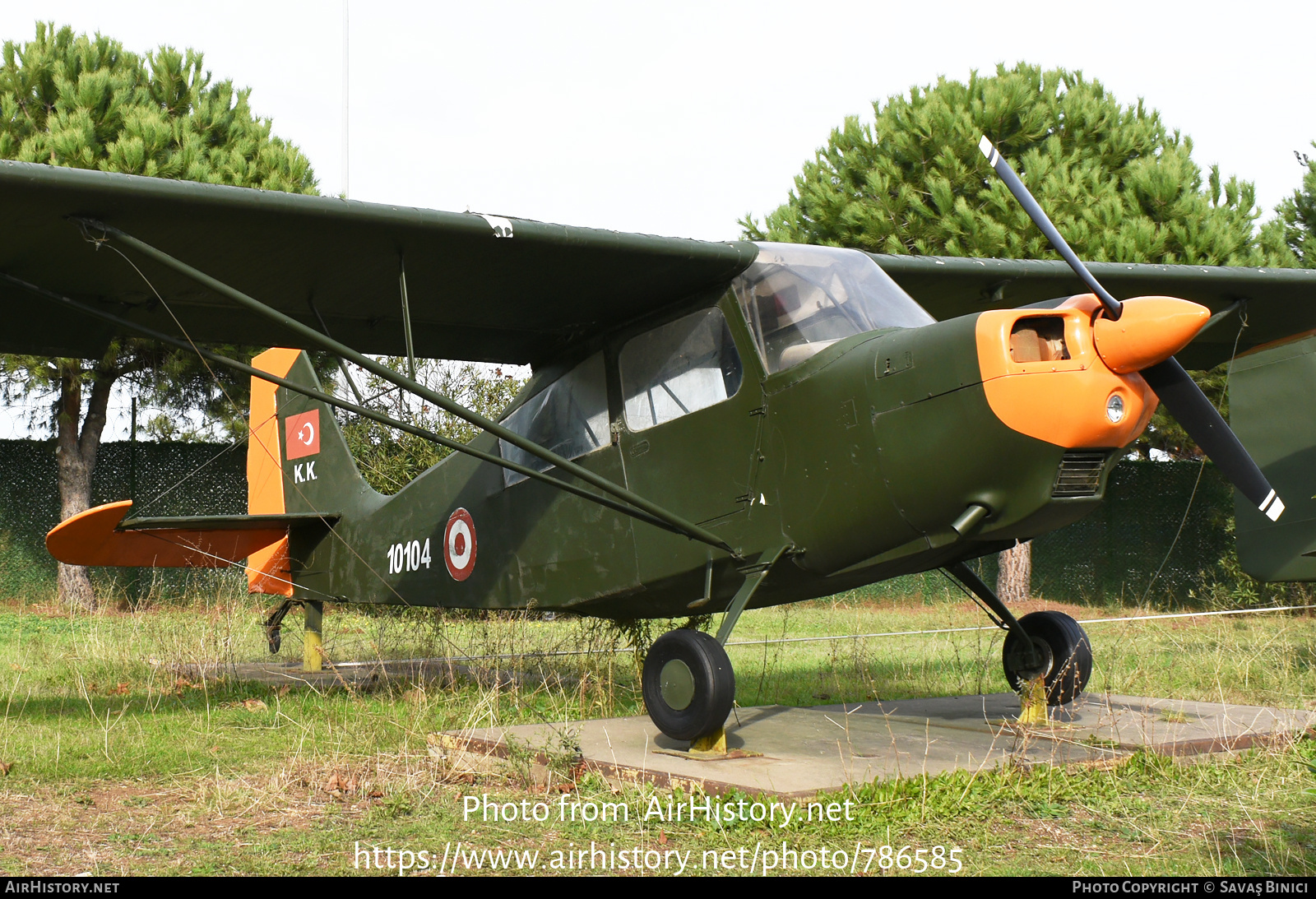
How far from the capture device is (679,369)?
593 cm

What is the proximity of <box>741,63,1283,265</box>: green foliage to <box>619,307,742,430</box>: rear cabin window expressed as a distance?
12.8m

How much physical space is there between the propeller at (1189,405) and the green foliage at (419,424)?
9948mm

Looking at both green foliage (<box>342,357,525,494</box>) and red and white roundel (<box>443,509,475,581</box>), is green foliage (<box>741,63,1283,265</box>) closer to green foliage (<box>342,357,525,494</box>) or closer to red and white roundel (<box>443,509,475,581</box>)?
green foliage (<box>342,357,525,494</box>)

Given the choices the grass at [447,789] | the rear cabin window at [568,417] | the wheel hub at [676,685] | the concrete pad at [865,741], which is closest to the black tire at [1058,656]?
the concrete pad at [865,741]

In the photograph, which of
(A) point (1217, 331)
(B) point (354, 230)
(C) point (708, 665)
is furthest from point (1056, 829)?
(A) point (1217, 331)

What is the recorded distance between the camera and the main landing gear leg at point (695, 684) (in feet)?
16.1

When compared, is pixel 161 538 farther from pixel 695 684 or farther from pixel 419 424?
pixel 419 424

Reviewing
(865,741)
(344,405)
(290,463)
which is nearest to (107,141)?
(290,463)

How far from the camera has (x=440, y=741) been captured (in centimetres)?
534

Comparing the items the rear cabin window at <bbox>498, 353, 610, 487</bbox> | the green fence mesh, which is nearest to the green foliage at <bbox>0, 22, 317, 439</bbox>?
the green fence mesh

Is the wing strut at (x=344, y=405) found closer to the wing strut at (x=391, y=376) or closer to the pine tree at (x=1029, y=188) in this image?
the wing strut at (x=391, y=376)

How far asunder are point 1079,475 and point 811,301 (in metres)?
1.64

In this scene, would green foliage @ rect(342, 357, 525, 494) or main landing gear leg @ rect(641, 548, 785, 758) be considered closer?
main landing gear leg @ rect(641, 548, 785, 758)

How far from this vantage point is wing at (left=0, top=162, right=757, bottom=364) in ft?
16.7
